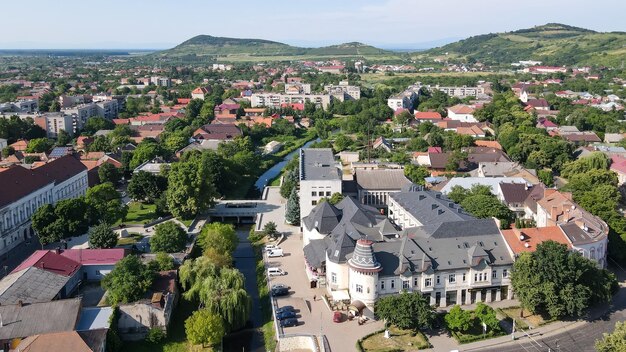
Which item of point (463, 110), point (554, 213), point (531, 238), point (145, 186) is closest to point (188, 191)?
point (145, 186)

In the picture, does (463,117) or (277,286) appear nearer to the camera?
(277,286)

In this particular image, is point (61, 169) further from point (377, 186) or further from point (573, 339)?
point (573, 339)

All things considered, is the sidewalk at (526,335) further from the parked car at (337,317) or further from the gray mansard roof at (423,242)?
the parked car at (337,317)

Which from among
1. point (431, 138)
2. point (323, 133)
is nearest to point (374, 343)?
point (431, 138)

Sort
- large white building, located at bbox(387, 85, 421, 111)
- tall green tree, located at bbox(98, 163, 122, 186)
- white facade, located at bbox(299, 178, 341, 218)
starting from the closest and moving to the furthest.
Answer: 1. white facade, located at bbox(299, 178, 341, 218)
2. tall green tree, located at bbox(98, 163, 122, 186)
3. large white building, located at bbox(387, 85, 421, 111)

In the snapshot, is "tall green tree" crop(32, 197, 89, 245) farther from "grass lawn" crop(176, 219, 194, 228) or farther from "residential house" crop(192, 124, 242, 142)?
"residential house" crop(192, 124, 242, 142)

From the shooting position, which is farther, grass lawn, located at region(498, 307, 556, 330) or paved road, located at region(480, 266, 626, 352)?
grass lawn, located at region(498, 307, 556, 330)

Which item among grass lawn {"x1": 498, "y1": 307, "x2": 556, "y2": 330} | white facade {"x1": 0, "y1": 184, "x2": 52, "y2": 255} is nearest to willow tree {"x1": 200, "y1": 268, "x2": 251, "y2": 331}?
grass lawn {"x1": 498, "y1": 307, "x2": 556, "y2": 330}

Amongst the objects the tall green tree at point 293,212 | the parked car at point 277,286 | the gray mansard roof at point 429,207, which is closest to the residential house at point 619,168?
the gray mansard roof at point 429,207
